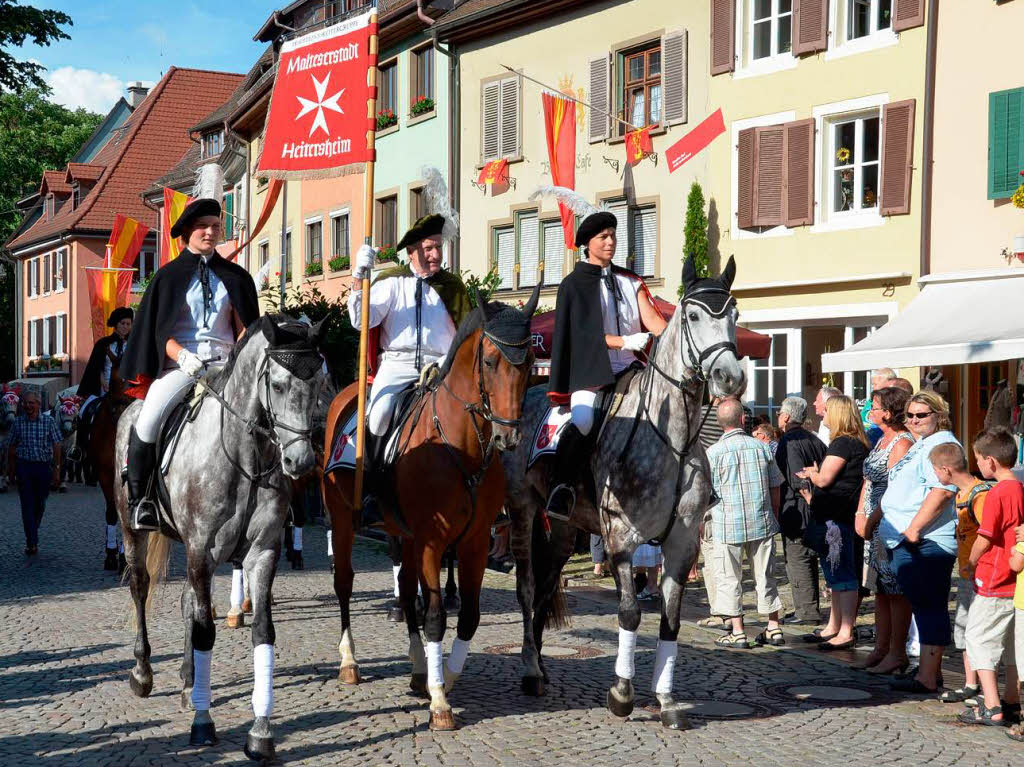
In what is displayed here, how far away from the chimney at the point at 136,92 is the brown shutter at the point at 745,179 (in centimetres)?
5165

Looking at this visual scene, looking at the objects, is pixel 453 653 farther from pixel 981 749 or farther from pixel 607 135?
pixel 607 135

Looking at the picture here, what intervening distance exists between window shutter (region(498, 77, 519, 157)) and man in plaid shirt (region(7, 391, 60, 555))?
43.1 feet

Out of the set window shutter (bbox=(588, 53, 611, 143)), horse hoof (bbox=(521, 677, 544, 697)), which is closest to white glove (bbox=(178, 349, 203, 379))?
horse hoof (bbox=(521, 677, 544, 697))

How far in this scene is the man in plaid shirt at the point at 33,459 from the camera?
16141mm

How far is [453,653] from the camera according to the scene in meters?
7.74

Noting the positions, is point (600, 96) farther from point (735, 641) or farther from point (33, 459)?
point (735, 641)

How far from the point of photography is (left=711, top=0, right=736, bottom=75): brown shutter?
22359mm

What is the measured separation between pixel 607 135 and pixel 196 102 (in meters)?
39.5

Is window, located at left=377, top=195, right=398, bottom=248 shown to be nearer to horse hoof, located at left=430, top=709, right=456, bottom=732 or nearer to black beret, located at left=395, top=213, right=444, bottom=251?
black beret, located at left=395, top=213, right=444, bottom=251

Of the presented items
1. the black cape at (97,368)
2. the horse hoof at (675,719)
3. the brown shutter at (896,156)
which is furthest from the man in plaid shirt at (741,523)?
the brown shutter at (896,156)

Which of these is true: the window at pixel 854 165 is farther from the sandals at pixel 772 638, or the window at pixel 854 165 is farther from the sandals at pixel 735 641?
the sandals at pixel 735 641

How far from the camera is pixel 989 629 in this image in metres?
→ 7.53

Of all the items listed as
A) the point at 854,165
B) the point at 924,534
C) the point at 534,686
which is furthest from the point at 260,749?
the point at 854,165

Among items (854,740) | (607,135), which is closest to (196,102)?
(607,135)
